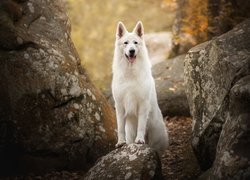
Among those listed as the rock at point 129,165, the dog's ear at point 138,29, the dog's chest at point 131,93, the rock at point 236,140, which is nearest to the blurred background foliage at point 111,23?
the dog's ear at point 138,29

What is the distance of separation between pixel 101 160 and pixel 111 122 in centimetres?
184

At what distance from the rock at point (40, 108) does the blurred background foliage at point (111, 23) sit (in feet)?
14.2

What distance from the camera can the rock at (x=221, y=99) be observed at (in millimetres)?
5766

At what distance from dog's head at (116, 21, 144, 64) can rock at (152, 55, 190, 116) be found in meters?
3.68

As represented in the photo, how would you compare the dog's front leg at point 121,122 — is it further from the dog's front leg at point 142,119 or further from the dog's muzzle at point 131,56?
the dog's muzzle at point 131,56

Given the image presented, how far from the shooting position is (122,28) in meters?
7.99

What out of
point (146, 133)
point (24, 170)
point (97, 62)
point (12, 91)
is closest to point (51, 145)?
point (24, 170)

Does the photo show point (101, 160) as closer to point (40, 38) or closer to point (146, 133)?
point (146, 133)

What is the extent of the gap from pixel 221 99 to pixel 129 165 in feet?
6.09

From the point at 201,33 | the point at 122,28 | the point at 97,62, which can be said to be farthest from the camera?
the point at 97,62

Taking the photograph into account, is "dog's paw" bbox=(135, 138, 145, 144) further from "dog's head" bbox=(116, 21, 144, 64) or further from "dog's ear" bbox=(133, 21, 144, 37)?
"dog's ear" bbox=(133, 21, 144, 37)

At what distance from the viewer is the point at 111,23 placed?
2338 cm

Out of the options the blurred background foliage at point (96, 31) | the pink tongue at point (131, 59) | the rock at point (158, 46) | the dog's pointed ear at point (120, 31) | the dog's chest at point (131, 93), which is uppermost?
the blurred background foliage at point (96, 31)

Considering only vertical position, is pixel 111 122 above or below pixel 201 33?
below
